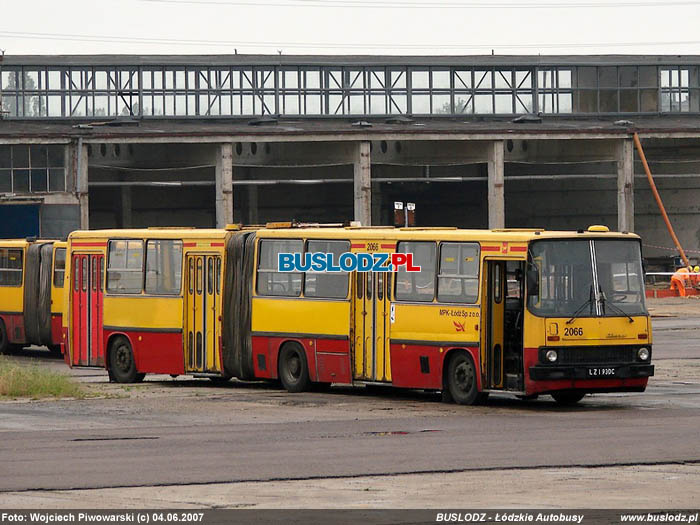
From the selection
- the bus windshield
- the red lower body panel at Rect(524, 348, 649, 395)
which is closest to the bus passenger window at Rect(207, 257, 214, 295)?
the bus windshield

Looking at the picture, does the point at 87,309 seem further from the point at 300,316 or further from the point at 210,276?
the point at 300,316

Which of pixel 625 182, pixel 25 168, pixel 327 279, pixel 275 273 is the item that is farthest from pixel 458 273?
pixel 625 182

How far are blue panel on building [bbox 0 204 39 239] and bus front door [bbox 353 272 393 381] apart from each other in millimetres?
41249

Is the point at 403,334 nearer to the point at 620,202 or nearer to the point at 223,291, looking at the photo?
the point at 223,291

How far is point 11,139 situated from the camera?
63812mm

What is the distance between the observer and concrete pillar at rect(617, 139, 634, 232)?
2783 inches

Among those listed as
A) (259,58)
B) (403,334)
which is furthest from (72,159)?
(403,334)

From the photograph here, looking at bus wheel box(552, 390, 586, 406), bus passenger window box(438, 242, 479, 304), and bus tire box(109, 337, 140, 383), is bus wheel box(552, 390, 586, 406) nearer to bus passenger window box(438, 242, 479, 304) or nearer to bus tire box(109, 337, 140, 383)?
bus passenger window box(438, 242, 479, 304)

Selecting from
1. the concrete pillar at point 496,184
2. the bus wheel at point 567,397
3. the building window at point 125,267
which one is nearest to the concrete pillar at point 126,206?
the concrete pillar at point 496,184

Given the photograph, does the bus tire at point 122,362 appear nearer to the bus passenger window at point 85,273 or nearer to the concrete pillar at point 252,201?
the bus passenger window at point 85,273

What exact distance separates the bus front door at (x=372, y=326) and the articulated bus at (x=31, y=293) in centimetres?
1518

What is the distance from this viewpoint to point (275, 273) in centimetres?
2705

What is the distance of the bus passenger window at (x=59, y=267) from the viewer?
38906 mm
